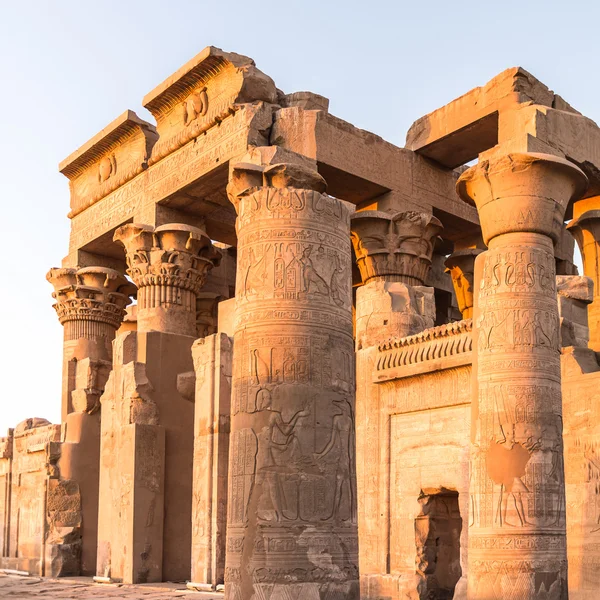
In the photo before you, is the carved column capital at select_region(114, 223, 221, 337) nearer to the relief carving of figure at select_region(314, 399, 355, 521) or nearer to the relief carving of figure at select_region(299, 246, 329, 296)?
the relief carving of figure at select_region(299, 246, 329, 296)

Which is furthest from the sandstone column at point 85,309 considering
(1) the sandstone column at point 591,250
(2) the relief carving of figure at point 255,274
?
(2) the relief carving of figure at point 255,274

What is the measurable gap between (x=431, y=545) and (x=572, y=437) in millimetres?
2259

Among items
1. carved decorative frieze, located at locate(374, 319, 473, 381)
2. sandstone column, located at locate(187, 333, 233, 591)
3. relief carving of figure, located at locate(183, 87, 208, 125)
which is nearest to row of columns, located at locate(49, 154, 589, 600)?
carved decorative frieze, located at locate(374, 319, 473, 381)

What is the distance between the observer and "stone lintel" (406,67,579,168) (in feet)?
45.1

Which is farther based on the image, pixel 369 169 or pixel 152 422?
pixel 369 169

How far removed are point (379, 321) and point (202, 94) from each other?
4954mm

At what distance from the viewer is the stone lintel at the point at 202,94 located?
567 inches

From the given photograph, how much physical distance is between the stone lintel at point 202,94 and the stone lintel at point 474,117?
248 cm

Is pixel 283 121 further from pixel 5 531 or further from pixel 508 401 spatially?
pixel 5 531

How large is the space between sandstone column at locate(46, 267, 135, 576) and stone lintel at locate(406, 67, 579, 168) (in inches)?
255

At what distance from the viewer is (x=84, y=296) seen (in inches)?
716

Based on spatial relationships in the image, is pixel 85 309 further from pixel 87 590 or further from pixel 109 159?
pixel 87 590

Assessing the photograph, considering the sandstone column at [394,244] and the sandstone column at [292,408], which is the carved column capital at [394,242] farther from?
the sandstone column at [292,408]

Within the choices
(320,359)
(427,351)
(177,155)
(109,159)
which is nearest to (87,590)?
(427,351)
